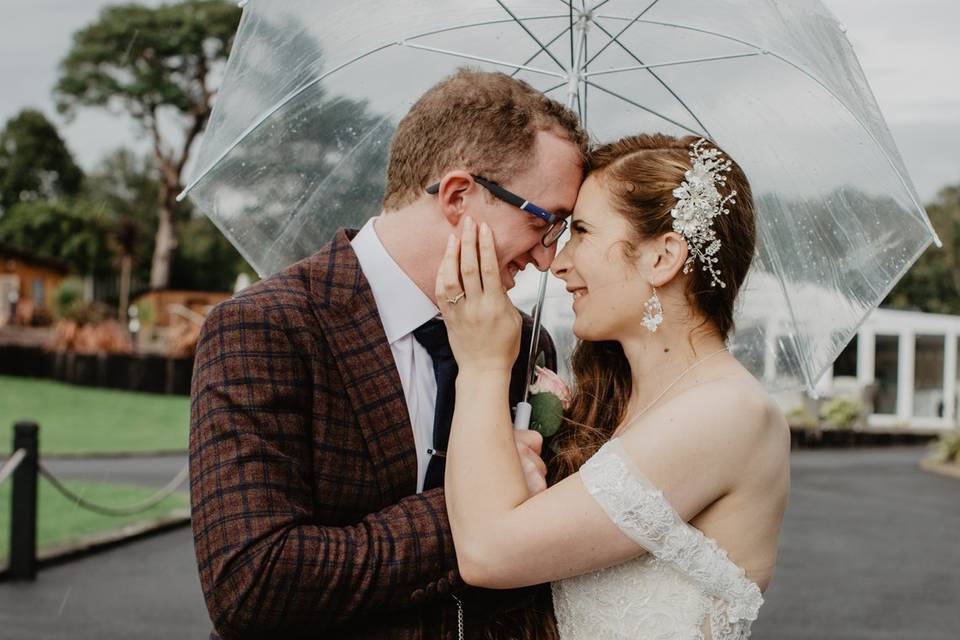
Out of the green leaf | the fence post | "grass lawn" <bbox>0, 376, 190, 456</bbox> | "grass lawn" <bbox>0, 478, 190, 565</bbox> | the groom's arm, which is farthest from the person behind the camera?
"grass lawn" <bbox>0, 376, 190, 456</bbox>

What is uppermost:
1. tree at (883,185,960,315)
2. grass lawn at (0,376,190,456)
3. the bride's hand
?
tree at (883,185,960,315)

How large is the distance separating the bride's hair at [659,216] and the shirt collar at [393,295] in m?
0.52

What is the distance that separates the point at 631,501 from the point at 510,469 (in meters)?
0.26

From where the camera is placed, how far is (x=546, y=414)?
2.55m

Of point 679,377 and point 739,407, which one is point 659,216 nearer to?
point 679,377

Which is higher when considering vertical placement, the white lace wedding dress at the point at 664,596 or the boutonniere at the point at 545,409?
the boutonniere at the point at 545,409

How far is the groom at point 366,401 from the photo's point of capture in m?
1.92

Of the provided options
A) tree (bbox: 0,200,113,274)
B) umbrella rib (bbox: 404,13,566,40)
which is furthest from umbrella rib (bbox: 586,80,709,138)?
tree (bbox: 0,200,113,274)

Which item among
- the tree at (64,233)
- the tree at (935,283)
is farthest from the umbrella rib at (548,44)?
the tree at (64,233)

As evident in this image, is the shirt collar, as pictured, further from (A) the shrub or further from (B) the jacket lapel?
(A) the shrub

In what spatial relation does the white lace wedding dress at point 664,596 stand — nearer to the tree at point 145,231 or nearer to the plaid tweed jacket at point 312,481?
the plaid tweed jacket at point 312,481

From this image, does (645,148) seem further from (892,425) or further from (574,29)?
(892,425)

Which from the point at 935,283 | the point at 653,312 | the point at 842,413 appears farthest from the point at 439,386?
the point at 935,283

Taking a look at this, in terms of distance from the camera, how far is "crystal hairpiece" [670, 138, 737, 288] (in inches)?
96.3
